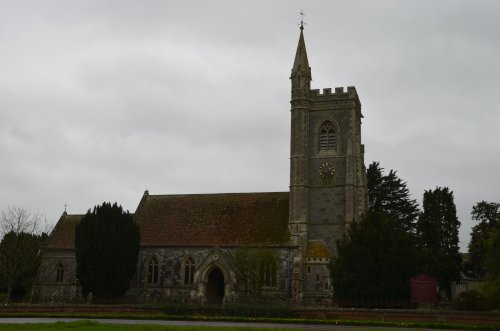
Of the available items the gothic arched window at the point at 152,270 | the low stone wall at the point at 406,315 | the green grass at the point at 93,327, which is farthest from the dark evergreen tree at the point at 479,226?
the green grass at the point at 93,327

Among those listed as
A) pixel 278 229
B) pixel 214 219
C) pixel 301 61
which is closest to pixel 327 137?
pixel 301 61

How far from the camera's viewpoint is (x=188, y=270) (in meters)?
44.9

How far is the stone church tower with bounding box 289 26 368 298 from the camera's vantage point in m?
42.9

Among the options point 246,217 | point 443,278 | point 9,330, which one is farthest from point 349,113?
point 9,330

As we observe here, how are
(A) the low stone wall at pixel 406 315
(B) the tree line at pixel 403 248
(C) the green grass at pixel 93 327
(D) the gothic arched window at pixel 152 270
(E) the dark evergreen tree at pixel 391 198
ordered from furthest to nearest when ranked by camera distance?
1. (E) the dark evergreen tree at pixel 391 198
2. (D) the gothic arched window at pixel 152 270
3. (B) the tree line at pixel 403 248
4. (A) the low stone wall at pixel 406 315
5. (C) the green grass at pixel 93 327

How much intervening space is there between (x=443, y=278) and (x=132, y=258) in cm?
2616

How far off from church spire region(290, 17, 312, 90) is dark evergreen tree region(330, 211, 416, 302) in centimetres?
1448

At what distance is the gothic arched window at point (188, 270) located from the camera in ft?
147

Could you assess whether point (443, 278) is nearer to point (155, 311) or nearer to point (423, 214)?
point (423, 214)

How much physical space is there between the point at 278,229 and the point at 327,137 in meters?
8.43

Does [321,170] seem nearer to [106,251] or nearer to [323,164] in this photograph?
[323,164]

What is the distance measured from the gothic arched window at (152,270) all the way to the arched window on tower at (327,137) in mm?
16311

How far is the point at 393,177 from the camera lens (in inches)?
2451

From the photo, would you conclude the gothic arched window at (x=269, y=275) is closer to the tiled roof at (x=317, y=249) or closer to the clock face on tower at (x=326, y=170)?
the tiled roof at (x=317, y=249)
